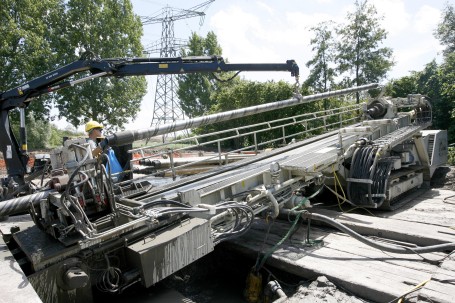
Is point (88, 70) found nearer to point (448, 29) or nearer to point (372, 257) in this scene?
point (372, 257)

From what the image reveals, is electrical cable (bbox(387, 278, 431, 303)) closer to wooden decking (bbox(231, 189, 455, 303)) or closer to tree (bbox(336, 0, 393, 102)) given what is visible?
wooden decking (bbox(231, 189, 455, 303))

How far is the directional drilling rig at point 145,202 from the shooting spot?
352cm

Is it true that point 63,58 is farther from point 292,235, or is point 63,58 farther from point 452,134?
point 452,134

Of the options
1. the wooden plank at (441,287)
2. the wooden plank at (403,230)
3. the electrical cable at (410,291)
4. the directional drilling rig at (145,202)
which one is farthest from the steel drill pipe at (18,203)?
the wooden plank at (403,230)

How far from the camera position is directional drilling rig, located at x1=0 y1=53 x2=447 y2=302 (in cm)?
352

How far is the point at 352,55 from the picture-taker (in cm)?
2422

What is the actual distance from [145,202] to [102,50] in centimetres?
2250

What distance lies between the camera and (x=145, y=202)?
4.55 m

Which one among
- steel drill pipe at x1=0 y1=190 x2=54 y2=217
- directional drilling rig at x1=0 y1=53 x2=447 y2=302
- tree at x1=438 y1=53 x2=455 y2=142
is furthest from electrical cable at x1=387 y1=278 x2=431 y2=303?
tree at x1=438 y1=53 x2=455 y2=142

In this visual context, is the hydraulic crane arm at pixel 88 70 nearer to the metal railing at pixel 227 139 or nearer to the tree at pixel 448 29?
the metal railing at pixel 227 139

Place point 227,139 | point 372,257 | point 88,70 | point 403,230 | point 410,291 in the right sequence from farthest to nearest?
1. point 88,70
2. point 227,139
3. point 403,230
4. point 372,257
5. point 410,291

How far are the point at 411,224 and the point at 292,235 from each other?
A: 2024 millimetres

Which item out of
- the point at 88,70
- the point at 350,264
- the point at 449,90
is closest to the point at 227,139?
the point at 350,264

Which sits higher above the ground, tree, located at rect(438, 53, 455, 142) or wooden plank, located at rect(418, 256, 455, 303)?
tree, located at rect(438, 53, 455, 142)
